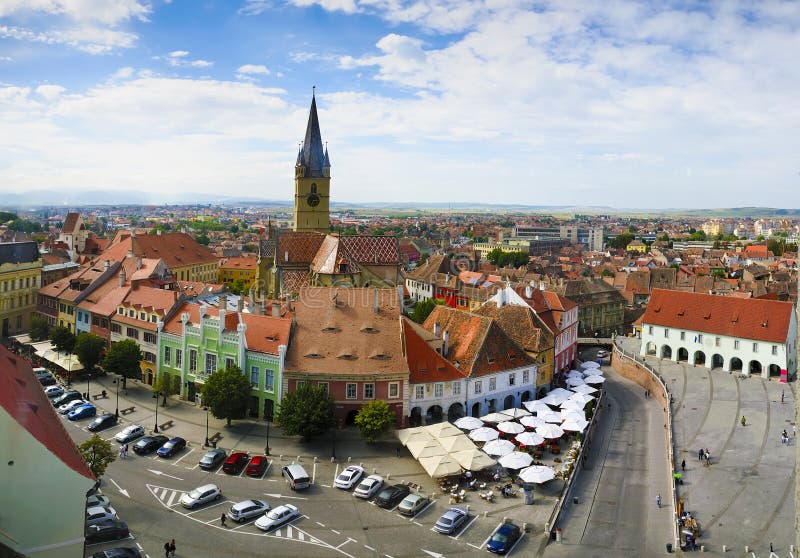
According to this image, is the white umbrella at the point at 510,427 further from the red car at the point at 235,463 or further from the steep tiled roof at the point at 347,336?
the red car at the point at 235,463

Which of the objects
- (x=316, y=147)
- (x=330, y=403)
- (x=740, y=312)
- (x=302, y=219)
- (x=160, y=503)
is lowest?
(x=160, y=503)

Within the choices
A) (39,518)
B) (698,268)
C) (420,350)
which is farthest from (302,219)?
(698,268)

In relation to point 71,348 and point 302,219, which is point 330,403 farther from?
point 302,219

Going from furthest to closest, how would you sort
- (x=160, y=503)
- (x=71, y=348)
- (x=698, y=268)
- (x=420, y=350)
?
1. (x=698, y=268)
2. (x=71, y=348)
3. (x=420, y=350)
4. (x=160, y=503)

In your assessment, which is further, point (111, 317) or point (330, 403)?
point (111, 317)

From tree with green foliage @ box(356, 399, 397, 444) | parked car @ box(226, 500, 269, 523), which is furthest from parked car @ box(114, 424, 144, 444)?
tree with green foliage @ box(356, 399, 397, 444)

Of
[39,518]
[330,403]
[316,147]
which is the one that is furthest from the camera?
[316,147]

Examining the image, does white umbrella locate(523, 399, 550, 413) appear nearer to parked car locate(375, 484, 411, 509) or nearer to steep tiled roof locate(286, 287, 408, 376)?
steep tiled roof locate(286, 287, 408, 376)
